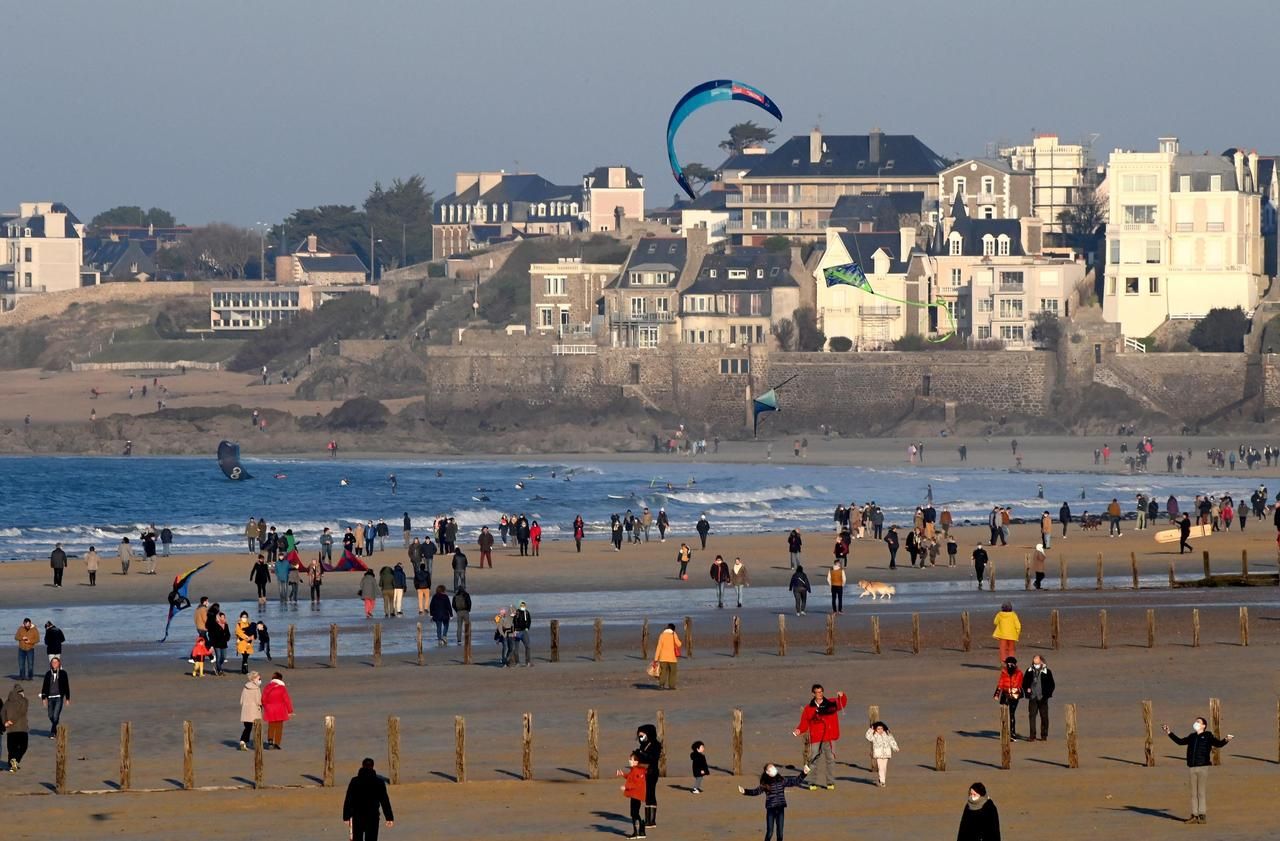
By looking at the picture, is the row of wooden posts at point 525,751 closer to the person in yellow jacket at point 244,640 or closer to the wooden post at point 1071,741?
the wooden post at point 1071,741

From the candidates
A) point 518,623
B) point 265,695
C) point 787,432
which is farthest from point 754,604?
point 787,432

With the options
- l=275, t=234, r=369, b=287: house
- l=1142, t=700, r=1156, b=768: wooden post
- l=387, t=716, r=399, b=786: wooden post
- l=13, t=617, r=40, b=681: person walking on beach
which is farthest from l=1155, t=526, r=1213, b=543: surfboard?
l=275, t=234, r=369, b=287: house

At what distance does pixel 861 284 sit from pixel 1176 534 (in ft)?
141

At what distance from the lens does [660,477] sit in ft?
215

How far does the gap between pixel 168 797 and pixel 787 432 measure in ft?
216

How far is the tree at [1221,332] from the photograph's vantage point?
259 feet

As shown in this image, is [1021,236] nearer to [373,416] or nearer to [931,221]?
[931,221]

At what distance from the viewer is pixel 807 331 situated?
85312 mm

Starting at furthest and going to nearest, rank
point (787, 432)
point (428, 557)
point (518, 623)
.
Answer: point (787, 432) < point (428, 557) < point (518, 623)

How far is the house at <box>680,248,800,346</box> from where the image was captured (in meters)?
85.6

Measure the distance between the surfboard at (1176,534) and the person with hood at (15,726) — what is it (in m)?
25.8

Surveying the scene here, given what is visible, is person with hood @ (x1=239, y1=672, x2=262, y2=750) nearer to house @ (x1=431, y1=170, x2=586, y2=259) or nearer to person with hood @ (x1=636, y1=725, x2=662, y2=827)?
person with hood @ (x1=636, y1=725, x2=662, y2=827)

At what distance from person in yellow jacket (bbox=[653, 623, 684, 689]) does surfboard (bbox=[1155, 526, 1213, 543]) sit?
19.6 metres

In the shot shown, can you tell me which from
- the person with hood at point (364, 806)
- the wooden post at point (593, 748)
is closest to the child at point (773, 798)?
the person with hood at point (364, 806)
